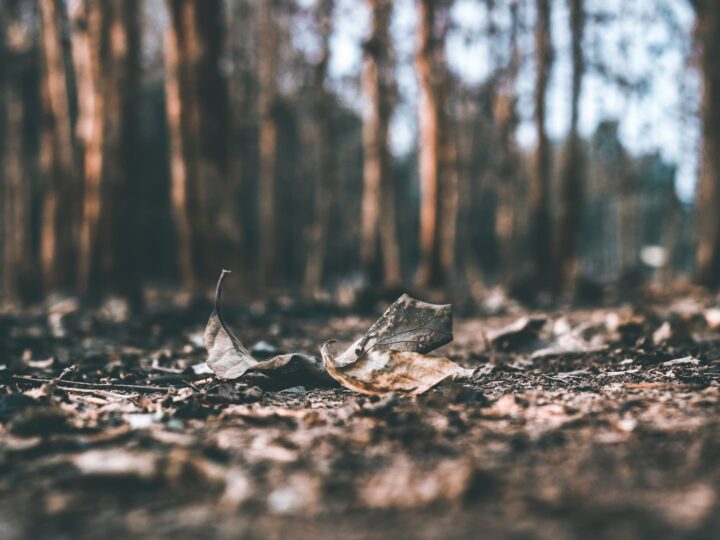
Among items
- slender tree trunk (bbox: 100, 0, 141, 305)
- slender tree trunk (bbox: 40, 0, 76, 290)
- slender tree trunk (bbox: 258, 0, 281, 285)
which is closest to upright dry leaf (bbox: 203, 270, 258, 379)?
slender tree trunk (bbox: 100, 0, 141, 305)

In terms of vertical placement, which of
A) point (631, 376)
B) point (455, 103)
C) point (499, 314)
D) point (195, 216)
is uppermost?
point (455, 103)

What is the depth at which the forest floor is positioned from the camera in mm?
1213

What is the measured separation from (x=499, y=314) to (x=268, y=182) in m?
10.9

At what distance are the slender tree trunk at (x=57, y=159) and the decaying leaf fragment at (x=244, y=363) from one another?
438 inches

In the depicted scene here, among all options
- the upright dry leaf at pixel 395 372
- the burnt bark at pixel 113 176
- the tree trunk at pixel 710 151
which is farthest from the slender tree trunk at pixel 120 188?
the tree trunk at pixel 710 151

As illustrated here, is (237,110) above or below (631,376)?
above

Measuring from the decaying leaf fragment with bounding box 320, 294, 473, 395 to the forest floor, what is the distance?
2.7 inches

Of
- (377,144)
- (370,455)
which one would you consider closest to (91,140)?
(377,144)

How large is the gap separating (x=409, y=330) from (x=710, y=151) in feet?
30.0

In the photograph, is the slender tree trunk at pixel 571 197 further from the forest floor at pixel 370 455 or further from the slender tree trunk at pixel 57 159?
the forest floor at pixel 370 455

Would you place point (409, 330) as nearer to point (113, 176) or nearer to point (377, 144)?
point (113, 176)

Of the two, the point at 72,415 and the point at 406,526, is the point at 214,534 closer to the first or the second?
the point at 406,526

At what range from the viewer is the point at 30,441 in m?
1.77

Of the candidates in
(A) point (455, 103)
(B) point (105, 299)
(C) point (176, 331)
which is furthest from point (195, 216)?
(A) point (455, 103)
